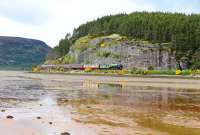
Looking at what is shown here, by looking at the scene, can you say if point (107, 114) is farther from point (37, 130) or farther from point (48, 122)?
point (37, 130)

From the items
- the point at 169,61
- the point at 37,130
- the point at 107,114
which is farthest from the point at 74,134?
the point at 169,61

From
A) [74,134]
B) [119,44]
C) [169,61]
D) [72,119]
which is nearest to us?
[74,134]

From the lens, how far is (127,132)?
22672mm

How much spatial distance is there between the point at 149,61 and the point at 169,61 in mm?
8646

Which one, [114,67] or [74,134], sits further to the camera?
[114,67]

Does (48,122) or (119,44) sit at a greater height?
(119,44)

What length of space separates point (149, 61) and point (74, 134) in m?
162

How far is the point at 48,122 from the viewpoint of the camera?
25.8 meters

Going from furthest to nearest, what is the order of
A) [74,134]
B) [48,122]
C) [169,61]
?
[169,61] → [48,122] → [74,134]

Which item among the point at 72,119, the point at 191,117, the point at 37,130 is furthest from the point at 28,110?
the point at 191,117

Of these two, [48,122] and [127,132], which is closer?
[127,132]

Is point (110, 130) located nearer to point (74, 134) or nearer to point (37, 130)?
point (74, 134)

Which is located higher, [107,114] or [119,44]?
[119,44]

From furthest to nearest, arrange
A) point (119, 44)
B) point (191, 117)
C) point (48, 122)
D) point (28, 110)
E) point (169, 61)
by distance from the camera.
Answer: point (119, 44), point (169, 61), point (28, 110), point (191, 117), point (48, 122)
